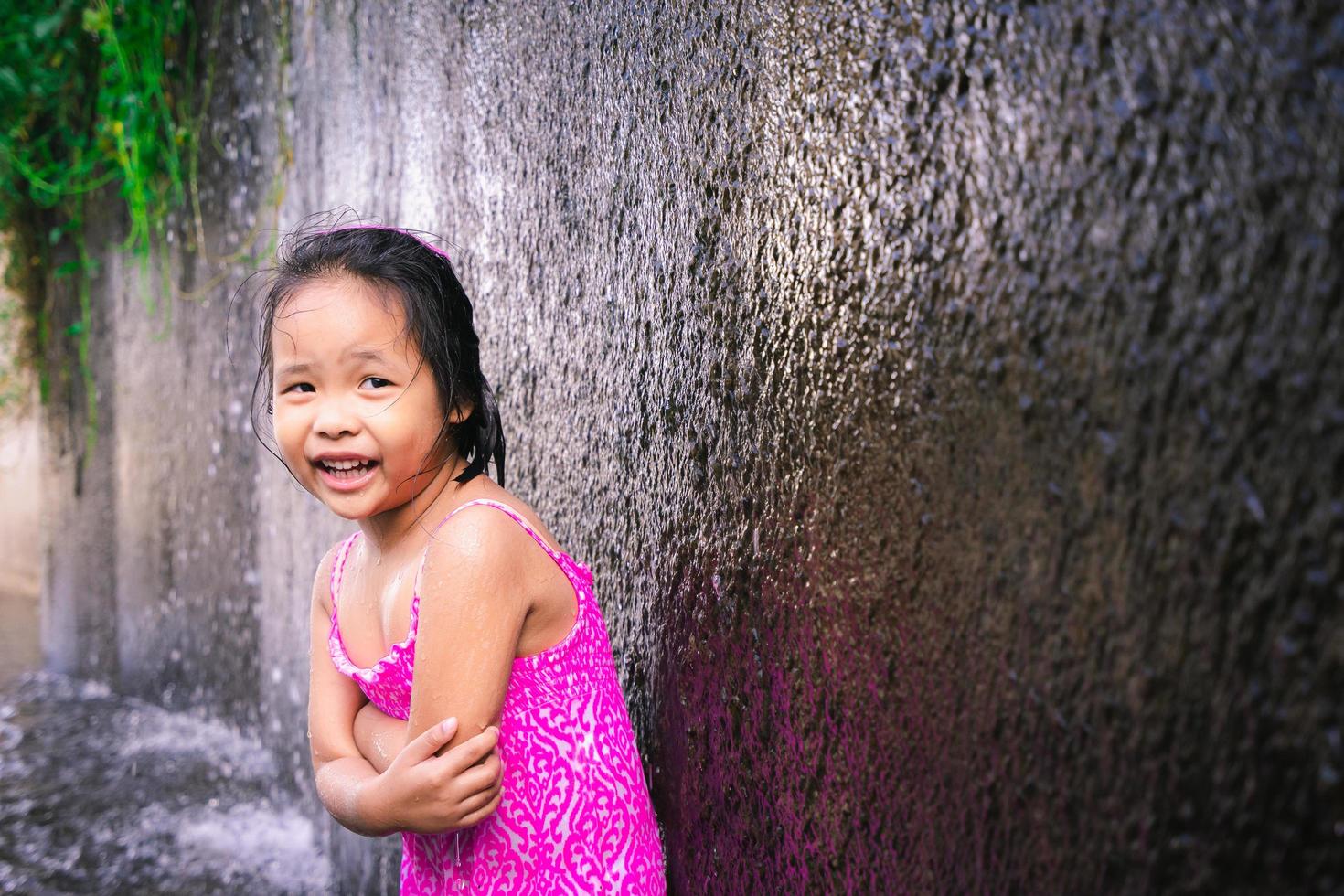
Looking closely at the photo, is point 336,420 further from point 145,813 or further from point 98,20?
point 98,20

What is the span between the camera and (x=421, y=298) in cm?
155

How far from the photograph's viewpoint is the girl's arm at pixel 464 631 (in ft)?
4.46

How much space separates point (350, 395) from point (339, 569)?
17.3 inches

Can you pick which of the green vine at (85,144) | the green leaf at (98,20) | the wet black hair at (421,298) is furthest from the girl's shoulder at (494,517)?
the green leaf at (98,20)

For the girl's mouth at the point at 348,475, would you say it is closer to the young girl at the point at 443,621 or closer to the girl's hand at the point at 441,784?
the young girl at the point at 443,621

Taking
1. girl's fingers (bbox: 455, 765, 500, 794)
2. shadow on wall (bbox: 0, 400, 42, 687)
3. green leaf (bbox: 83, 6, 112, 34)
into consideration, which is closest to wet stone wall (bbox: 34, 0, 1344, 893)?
girl's fingers (bbox: 455, 765, 500, 794)

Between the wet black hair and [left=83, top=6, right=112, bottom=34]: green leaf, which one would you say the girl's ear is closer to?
the wet black hair

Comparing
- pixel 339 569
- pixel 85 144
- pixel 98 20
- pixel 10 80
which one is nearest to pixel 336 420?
pixel 339 569

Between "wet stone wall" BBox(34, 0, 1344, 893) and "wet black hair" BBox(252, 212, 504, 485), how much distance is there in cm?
28

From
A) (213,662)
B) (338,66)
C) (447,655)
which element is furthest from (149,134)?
(447,655)

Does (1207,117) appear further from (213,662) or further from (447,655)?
(213,662)

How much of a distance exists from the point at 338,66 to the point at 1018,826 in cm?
294

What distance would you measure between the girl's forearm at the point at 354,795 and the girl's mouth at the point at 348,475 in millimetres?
398

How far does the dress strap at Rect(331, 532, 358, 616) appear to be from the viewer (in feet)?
5.85
